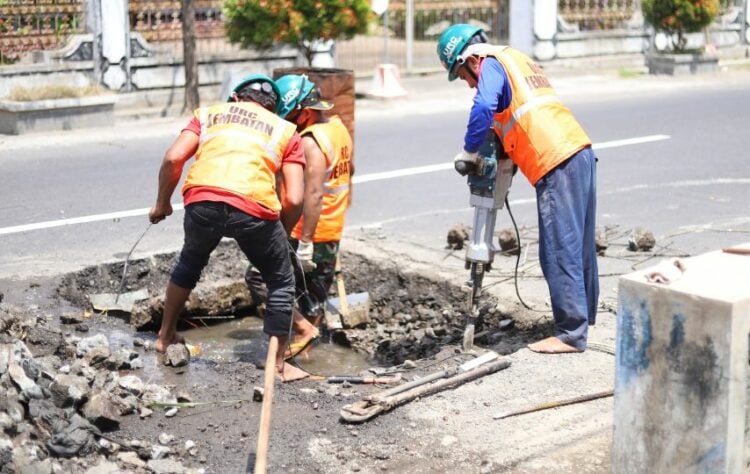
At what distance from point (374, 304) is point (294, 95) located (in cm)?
196

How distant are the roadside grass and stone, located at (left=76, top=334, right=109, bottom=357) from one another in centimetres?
842

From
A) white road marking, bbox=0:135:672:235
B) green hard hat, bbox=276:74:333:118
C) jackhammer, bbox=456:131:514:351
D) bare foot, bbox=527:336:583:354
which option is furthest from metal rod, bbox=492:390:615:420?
white road marking, bbox=0:135:672:235

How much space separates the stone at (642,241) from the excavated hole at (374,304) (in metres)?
1.57

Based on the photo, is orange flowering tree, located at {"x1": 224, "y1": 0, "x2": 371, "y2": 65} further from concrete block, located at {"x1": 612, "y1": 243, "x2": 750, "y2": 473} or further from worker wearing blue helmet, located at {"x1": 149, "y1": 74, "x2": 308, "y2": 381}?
concrete block, located at {"x1": 612, "y1": 243, "x2": 750, "y2": 473}

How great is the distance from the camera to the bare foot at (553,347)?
5945mm

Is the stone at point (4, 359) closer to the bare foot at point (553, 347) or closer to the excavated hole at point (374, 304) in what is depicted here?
the excavated hole at point (374, 304)

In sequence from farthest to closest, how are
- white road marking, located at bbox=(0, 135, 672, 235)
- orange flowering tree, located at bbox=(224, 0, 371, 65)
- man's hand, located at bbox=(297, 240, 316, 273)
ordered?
orange flowering tree, located at bbox=(224, 0, 371, 65) → white road marking, located at bbox=(0, 135, 672, 235) → man's hand, located at bbox=(297, 240, 316, 273)

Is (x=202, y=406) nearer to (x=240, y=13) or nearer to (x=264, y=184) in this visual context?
(x=264, y=184)

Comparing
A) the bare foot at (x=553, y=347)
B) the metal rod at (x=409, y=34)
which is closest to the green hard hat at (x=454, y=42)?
the bare foot at (x=553, y=347)

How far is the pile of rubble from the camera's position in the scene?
15.0 ft

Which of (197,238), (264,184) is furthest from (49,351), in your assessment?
(264,184)

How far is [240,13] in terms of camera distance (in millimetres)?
15758

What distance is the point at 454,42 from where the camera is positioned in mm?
6133

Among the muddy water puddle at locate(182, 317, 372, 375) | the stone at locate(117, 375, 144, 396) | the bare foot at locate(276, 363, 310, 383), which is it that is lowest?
the muddy water puddle at locate(182, 317, 372, 375)
